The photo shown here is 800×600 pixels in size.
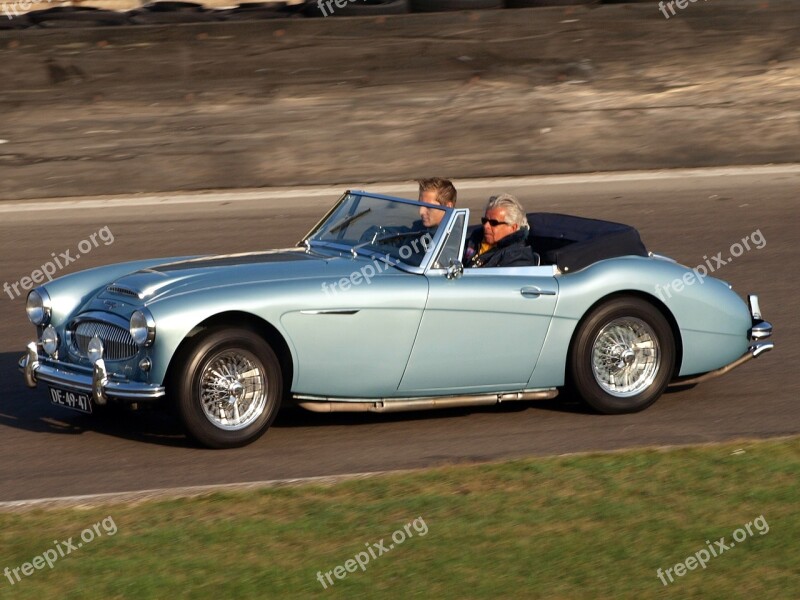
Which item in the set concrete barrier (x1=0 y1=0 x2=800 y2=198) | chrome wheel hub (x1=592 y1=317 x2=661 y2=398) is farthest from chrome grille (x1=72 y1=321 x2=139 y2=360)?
concrete barrier (x1=0 y1=0 x2=800 y2=198)

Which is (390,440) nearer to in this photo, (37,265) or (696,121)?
(37,265)

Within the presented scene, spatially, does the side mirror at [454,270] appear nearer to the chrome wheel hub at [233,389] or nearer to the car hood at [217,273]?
the car hood at [217,273]

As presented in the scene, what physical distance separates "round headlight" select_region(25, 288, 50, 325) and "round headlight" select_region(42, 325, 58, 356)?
154 mm

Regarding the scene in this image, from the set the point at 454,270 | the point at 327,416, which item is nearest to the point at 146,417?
the point at 327,416

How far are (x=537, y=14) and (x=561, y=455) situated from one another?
10.1 meters

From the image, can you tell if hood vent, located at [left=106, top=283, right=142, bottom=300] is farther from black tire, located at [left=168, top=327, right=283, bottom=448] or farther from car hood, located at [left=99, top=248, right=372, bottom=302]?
black tire, located at [left=168, top=327, right=283, bottom=448]

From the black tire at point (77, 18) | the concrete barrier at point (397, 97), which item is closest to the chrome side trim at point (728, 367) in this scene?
the concrete barrier at point (397, 97)

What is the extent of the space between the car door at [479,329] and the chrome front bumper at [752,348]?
1.14m

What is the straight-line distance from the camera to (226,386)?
21.9ft

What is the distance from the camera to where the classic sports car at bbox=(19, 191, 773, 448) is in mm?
6645

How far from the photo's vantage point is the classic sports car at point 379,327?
6645 millimetres

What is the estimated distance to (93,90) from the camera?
14.9 metres

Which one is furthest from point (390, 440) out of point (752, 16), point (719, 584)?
point (752, 16)

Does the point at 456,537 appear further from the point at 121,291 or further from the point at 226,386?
the point at 121,291
